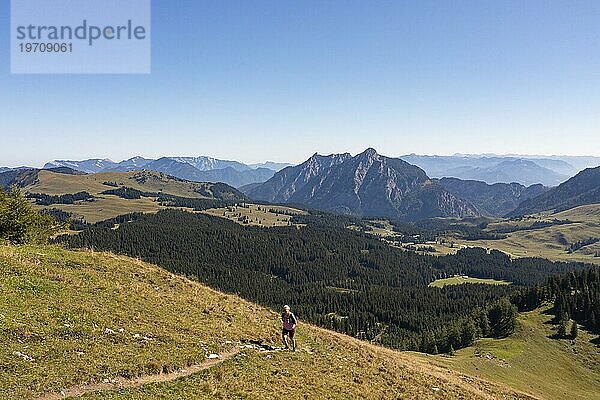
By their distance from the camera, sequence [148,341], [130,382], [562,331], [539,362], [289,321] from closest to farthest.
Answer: [130,382], [148,341], [289,321], [539,362], [562,331]

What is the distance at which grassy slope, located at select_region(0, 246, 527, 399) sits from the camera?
23297 mm

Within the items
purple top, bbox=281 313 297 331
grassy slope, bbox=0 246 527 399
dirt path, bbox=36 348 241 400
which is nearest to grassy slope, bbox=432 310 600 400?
grassy slope, bbox=0 246 527 399

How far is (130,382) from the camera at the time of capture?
23.4 m

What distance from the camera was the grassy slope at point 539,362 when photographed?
7194 centimetres

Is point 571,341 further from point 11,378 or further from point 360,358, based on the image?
point 11,378

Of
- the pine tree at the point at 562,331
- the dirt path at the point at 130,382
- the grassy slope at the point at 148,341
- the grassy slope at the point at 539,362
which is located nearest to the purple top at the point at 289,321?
the grassy slope at the point at 148,341

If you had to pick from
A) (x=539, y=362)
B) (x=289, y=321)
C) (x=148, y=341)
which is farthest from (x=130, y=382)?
(x=539, y=362)

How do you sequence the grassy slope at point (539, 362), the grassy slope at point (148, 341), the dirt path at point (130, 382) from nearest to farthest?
1. the dirt path at point (130, 382)
2. the grassy slope at point (148, 341)
3. the grassy slope at point (539, 362)

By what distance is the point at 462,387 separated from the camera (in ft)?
143

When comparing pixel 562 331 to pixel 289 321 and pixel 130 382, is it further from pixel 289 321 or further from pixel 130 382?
pixel 130 382

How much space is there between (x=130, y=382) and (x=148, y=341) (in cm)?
525

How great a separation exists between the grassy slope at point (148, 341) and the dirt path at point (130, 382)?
1.35 ft

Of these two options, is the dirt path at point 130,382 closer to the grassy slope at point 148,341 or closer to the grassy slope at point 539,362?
the grassy slope at point 148,341

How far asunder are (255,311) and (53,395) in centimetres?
2563
